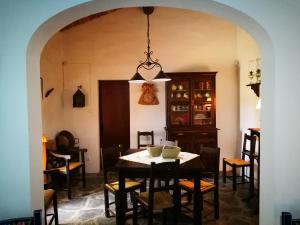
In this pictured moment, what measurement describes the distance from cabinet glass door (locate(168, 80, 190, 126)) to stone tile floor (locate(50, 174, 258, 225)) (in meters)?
1.46

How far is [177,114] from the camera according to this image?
5547mm

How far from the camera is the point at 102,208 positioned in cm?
396

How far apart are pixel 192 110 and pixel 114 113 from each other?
5.49 ft

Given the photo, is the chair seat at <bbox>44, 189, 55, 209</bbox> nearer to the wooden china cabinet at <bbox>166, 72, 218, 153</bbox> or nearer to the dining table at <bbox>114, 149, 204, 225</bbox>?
the dining table at <bbox>114, 149, 204, 225</bbox>

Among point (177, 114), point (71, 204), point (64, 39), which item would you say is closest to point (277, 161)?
point (71, 204)

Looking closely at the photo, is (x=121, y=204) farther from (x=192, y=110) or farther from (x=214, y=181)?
(x=192, y=110)

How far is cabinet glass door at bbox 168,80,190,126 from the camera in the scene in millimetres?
5484

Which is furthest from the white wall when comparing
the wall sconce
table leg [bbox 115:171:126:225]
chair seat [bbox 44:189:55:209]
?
the wall sconce

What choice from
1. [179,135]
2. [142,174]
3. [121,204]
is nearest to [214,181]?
[142,174]

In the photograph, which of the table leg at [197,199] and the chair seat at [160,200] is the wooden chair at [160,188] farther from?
the table leg at [197,199]

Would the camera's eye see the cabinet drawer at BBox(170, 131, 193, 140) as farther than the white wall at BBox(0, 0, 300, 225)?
Yes

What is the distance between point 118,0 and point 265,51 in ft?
3.90

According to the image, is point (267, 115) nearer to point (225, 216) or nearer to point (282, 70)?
point (282, 70)

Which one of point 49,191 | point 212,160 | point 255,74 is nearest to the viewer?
point 49,191
